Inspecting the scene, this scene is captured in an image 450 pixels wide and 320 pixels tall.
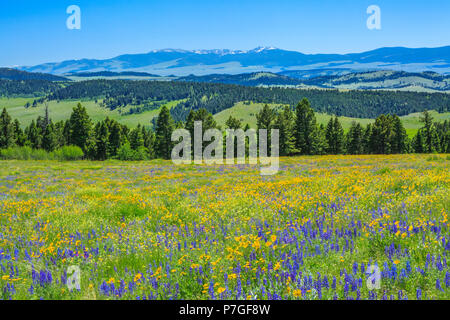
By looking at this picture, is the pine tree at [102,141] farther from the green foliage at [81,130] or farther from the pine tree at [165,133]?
the pine tree at [165,133]

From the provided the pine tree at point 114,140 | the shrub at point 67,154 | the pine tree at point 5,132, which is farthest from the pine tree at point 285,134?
the pine tree at point 5,132

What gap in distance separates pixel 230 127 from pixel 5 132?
65.4 metres

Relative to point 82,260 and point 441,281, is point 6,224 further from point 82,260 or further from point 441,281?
point 441,281

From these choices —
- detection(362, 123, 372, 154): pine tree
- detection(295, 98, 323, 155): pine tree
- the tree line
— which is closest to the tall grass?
the tree line

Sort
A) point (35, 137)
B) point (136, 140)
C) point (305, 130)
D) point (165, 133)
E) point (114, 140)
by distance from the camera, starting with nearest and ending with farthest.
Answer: point (305, 130)
point (165, 133)
point (114, 140)
point (136, 140)
point (35, 137)

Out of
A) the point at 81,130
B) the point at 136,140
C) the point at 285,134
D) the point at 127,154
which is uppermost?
the point at 81,130

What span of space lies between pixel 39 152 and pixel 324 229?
261 feet

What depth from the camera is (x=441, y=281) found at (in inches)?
132

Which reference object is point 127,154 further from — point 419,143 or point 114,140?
point 419,143

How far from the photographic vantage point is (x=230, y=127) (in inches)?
3280

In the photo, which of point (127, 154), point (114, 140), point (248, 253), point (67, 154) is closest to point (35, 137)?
point (114, 140)

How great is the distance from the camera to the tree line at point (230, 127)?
7706 centimetres

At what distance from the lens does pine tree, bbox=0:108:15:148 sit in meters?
85.1
